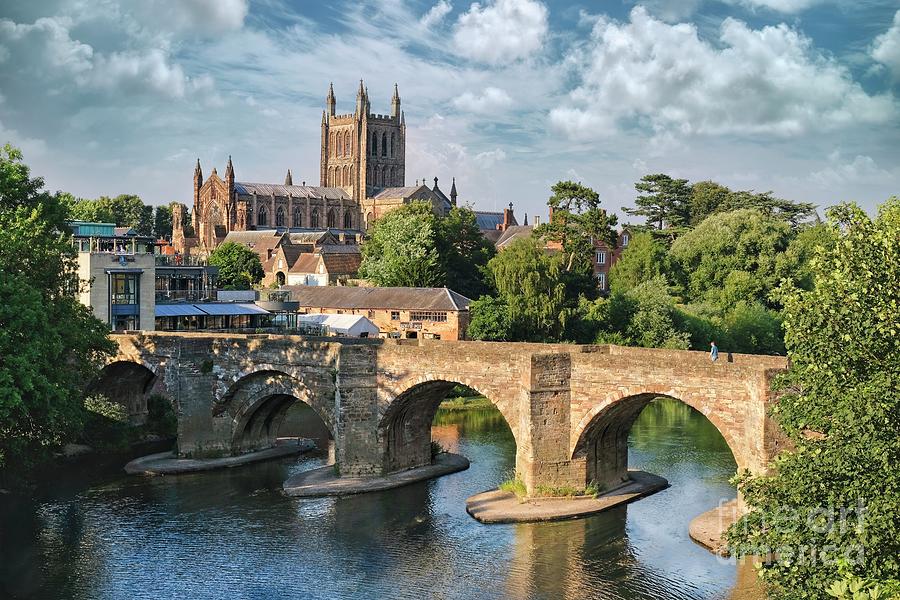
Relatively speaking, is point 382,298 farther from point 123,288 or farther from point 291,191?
point 291,191

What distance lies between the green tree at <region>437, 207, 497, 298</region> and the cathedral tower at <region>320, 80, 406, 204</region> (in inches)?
2777

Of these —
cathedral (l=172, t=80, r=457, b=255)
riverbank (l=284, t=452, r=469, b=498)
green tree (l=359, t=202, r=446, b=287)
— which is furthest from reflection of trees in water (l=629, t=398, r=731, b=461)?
cathedral (l=172, t=80, r=457, b=255)

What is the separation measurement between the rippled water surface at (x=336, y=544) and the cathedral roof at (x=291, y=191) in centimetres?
10410

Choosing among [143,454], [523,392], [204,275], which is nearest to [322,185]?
[204,275]

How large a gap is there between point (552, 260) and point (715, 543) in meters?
38.6

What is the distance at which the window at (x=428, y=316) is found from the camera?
68875 millimetres

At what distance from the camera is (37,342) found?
29.8 metres

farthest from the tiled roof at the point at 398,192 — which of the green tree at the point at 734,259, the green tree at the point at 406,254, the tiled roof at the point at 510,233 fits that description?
the green tree at the point at 734,259

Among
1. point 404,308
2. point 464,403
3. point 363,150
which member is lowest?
point 464,403

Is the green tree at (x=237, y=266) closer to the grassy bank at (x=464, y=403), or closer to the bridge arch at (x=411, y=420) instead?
the grassy bank at (x=464, y=403)

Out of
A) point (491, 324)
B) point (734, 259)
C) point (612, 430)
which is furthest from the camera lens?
point (734, 259)

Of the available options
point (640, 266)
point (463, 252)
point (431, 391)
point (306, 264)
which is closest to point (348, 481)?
point (431, 391)

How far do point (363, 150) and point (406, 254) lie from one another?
81609 millimetres

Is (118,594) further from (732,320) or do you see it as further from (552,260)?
(732,320)
